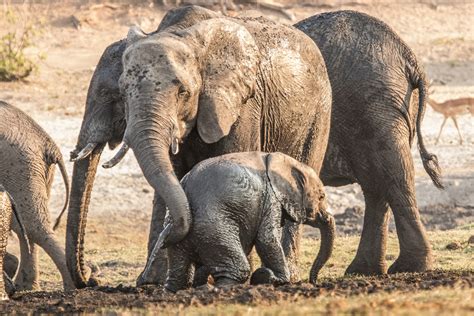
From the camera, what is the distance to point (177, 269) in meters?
10.4

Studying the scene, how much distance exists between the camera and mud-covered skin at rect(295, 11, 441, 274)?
1345 centimetres

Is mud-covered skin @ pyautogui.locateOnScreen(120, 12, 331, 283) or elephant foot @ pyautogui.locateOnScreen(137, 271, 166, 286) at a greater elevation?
mud-covered skin @ pyautogui.locateOnScreen(120, 12, 331, 283)

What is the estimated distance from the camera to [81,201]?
39.3ft

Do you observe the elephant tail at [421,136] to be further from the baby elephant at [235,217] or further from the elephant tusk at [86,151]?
the elephant tusk at [86,151]

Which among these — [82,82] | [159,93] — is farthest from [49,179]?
[82,82]

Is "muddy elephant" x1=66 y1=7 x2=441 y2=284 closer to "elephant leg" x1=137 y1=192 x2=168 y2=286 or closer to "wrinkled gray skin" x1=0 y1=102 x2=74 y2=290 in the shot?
"wrinkled gray skin" x1=0 y1=102 x2=74 y2=290

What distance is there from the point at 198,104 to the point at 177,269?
117cm

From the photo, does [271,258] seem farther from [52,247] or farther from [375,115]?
[52,247]

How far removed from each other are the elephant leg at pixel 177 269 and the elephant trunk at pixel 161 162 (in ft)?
0.52

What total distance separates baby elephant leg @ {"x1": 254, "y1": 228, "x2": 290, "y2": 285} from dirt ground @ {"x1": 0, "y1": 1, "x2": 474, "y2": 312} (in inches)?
13.8

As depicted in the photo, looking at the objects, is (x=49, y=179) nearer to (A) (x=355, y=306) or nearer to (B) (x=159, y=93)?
(B) (x=159, y=93)

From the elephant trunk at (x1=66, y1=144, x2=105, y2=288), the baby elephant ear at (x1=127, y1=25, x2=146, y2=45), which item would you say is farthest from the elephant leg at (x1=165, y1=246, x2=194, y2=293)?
the elephant trunk at (x1=66, y1=144, x2=105, y2=288)

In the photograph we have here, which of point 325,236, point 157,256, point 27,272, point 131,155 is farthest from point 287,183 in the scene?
point 131,155

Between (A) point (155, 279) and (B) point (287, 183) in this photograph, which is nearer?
(B) point (287, 183)
